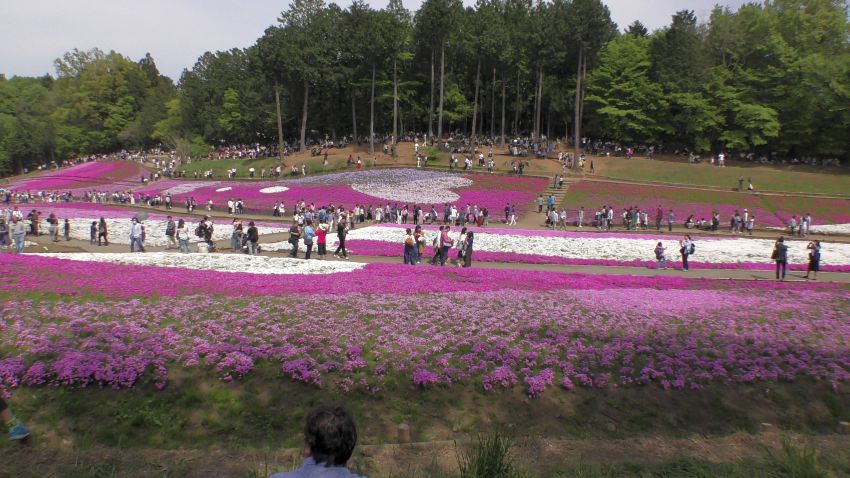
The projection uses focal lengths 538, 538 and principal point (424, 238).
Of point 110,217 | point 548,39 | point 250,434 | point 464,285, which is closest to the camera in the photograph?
point 250,434

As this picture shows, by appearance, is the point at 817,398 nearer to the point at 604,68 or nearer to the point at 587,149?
the point at 587,149

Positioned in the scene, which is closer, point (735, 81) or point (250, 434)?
point (250, 434)

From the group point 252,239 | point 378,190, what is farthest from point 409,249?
point 378,190

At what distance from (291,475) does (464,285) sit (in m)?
14.5

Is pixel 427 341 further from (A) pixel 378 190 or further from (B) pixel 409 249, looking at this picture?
(A) pixel 378 190

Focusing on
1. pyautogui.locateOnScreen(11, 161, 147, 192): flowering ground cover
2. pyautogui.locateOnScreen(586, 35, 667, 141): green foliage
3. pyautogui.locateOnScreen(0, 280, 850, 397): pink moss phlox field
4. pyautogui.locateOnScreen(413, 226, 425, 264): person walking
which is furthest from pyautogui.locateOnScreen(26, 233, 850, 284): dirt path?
pyautogui.locateOnScreen(586, 35, 667, 141): green foliage

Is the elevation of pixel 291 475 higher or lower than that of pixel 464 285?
higher

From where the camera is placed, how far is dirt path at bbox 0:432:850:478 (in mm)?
6602

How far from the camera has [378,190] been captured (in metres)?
51.7

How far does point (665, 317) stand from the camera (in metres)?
14.5

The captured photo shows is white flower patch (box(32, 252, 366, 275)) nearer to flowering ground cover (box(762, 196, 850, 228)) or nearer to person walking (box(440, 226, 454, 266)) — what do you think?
person walking (box(440, 226, 454, 266))

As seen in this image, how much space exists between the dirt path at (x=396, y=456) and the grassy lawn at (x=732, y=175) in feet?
166

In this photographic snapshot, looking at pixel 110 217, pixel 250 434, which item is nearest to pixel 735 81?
pixel 110 217

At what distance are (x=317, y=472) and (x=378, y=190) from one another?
48.5 meters
